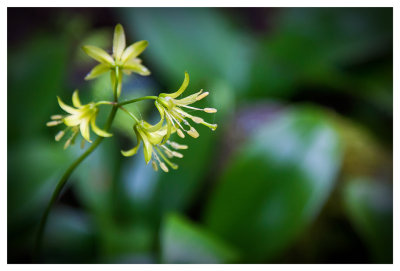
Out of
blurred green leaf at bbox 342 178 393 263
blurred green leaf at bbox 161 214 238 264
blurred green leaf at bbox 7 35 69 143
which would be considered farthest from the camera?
blurred green leaf at bbox 7 35 69 143

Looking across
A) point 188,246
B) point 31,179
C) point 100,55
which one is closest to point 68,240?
point 31,179

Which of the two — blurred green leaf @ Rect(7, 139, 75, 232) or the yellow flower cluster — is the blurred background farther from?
the yellow flower cluster

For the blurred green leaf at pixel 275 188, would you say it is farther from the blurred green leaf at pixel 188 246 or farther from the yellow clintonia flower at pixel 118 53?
the yellow clintonia flower at pixel 118 53

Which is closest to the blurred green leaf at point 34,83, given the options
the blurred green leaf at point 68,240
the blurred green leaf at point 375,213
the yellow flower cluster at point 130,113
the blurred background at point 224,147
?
the blurred background at point 224,147

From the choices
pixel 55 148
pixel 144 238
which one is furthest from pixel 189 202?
→ pixel 55 148

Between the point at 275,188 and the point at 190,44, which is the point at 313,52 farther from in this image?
the point at 275,188

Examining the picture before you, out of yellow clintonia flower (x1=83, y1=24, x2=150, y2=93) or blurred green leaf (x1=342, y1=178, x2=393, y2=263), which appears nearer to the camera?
yellow clintonia flower (x1=83, y1=24, x2=150, y2=93)

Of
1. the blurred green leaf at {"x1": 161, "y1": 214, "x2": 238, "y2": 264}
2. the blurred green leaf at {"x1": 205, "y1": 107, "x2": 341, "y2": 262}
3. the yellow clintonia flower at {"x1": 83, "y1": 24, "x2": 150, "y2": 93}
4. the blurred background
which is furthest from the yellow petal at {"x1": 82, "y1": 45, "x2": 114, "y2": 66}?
the blurred green leaf at {"x1": 205, "y1": 107, "x2": 341, "y2": 262}
